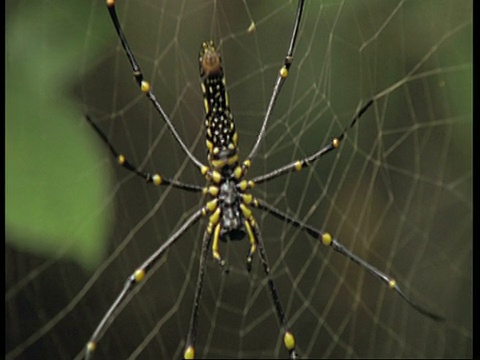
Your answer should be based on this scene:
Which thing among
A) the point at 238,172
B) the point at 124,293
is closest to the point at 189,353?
the point at 124,293

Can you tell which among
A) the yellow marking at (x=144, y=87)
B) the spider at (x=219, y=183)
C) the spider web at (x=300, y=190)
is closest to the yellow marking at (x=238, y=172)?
the spider at (x=219, y=183)

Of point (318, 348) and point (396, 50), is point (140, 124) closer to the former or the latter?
point (396, 50)

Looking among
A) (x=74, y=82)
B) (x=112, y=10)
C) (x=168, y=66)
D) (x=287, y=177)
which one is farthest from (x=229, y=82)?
(x=112, y=10)

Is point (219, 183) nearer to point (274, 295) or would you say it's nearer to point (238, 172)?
point (238, 172)

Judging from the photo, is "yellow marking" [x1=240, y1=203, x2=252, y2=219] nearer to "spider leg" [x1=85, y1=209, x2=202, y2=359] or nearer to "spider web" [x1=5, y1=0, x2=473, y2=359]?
"spider leg" [x1=85, y1=209, x2=202, y2=359]

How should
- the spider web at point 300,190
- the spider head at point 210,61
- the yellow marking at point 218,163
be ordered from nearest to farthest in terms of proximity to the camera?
1. the spider head at point 210,61
2. the yellow marking at point 218,163
3. the spider web at point 300,190

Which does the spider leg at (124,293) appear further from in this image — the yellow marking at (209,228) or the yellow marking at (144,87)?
the yellow marking at (144,87)

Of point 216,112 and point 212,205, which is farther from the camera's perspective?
point 212,205

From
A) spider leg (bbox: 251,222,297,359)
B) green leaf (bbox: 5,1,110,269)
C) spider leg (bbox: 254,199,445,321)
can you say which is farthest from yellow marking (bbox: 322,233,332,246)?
green leaf (bbox: 5,1,110,269)
